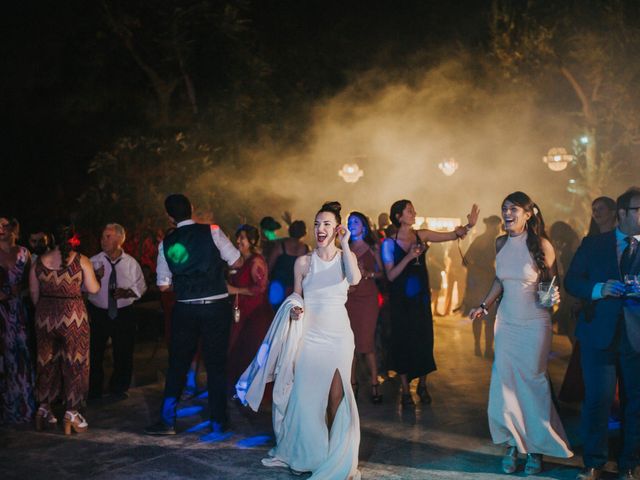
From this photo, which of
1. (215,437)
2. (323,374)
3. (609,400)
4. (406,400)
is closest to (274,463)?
(323,374)

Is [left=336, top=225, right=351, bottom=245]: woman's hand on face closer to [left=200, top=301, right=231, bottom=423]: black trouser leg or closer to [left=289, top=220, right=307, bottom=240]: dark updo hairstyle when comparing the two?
[left=200, top=301, right=231, bottom=423]: black trouser leg

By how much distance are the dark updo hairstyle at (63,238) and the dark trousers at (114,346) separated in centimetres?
155

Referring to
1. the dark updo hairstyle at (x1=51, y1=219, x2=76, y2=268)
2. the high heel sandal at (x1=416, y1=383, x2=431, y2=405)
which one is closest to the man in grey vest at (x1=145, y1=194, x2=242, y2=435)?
the dark updo hairstyle at (x1=51, y1=219, x2=76, y2=268)

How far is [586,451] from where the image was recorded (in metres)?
5.04

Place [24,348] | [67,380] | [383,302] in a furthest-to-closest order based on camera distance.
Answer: [383,302] < [24,348] < [67,380]

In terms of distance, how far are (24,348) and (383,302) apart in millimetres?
4403

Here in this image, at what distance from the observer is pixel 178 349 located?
248 inches

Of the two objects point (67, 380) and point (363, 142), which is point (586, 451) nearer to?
point (67, 380)

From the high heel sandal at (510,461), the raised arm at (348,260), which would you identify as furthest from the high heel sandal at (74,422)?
the high heel sandal at (510,461)

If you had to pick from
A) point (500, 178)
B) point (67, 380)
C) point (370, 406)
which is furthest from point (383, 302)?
point (500, 178)

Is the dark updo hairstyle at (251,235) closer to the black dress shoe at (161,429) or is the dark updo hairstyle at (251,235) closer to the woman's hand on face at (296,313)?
the black dress shoe at (161,429)

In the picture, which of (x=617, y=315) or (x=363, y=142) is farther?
(x=363, y=142)

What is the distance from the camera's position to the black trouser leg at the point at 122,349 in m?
7.84

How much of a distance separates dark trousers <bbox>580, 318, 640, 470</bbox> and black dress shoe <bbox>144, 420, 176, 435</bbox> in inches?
136
